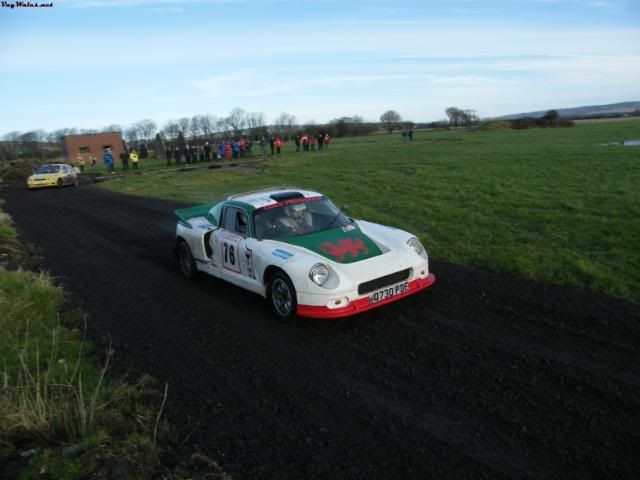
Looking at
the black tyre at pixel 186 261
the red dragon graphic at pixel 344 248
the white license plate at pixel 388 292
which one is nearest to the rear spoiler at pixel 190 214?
the black tyre at pixel 186 261

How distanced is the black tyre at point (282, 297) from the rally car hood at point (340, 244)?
51cm

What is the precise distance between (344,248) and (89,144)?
77.8m

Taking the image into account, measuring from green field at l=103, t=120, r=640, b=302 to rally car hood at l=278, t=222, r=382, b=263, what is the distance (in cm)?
239

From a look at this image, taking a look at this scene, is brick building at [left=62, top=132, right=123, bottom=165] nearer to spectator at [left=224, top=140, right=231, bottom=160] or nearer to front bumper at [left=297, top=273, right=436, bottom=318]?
spectator at [left=224, top=140, right=231, bottom=160]

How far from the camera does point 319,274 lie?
546cm

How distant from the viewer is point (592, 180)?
50.1 ft

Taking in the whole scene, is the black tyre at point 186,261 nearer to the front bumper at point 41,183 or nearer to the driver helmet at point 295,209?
the driver helmet at point 295,209

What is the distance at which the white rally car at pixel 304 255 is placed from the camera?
5445mm

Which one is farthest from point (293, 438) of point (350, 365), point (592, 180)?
point (592, 180)

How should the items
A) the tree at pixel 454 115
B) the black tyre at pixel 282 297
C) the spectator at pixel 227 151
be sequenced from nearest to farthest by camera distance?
the black tyre at pixel 282 297 < the spectator at pixel 227 151 < the tree at pixel 454 115

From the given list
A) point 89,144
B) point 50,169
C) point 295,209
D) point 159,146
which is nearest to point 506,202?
point 295,209

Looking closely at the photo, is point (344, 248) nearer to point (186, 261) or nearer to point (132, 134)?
point (186, 261)

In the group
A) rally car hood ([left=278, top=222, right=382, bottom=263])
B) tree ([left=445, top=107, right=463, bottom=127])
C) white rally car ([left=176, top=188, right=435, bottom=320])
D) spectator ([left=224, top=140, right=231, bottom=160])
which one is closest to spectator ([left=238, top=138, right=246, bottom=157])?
spectator ([left=224, top=140, right=231, bottom=160])

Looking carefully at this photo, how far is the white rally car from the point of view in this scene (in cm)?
545
